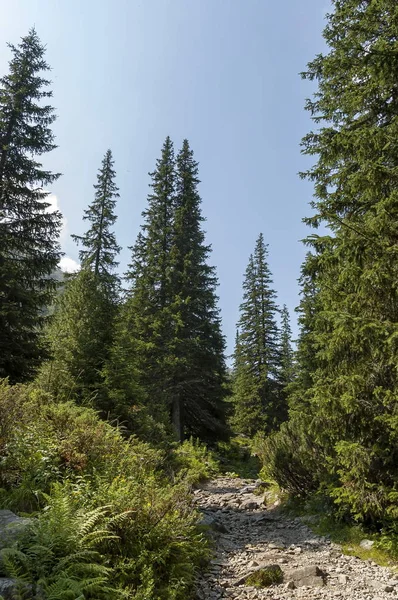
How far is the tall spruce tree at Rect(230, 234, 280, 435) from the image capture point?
26.7 meters

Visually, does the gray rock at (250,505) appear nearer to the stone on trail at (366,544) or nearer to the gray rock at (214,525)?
the gray rock at (214,525)

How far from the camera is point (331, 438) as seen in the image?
284 inches

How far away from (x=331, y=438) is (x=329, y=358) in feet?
5.70

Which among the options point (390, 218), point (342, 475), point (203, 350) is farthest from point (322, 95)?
point (203, 350)

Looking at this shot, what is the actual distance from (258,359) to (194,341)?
11.3 m

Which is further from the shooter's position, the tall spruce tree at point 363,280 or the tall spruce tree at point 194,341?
the tall spruce tree at point 194,341

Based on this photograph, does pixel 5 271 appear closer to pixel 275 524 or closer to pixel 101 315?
pixel 101 315

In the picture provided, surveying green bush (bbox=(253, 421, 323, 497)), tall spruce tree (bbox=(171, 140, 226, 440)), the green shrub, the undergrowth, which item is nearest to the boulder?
the undergrowth

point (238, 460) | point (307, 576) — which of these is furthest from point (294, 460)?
point (238, 460)

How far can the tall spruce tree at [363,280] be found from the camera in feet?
19.8

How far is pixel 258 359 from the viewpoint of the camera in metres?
29.3

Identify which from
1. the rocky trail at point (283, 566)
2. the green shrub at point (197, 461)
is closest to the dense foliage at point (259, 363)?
the green shrub at point (197, 461)

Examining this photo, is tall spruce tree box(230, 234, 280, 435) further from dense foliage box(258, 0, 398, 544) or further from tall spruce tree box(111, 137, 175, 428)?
dense foliage box(258, 0, 398, 544)

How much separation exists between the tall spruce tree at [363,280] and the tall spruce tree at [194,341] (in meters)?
12.6
